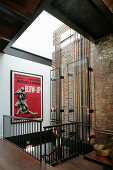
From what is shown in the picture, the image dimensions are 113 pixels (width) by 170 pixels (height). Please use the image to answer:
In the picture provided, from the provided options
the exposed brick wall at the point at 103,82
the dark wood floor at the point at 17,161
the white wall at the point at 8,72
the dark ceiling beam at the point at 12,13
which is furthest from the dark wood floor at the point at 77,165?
the dark ceiling beam at the point at 12,13

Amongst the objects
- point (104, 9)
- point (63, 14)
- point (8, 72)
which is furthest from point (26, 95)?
point (104, 9)

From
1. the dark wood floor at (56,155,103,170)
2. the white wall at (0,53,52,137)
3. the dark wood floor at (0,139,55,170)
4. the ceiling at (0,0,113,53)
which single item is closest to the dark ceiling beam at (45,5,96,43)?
the ceiling at (0,0,113,53)

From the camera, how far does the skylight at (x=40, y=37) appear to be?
4.90 meters

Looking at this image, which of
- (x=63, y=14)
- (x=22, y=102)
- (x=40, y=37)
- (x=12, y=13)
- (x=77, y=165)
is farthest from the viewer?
(x=40, y=37)

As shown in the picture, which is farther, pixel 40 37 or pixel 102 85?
pixel 40 37

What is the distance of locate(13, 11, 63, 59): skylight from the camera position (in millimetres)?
4902

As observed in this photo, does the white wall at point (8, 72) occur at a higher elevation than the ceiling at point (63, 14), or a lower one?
lower

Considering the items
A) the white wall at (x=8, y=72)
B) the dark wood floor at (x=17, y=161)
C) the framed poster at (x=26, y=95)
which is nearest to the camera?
the dark wood floor at (x=17, y=161)

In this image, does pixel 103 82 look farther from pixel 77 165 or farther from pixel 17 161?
pixel 17 161

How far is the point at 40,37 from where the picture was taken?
18.0 feet

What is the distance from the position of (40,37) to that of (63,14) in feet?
8.93

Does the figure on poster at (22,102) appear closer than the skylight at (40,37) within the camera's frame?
Yes

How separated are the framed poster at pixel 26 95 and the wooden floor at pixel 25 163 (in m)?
1.53

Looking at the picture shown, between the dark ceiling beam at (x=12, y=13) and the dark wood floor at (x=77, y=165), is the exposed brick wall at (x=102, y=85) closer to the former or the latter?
the dark wood floor at (x=77, y=165)
